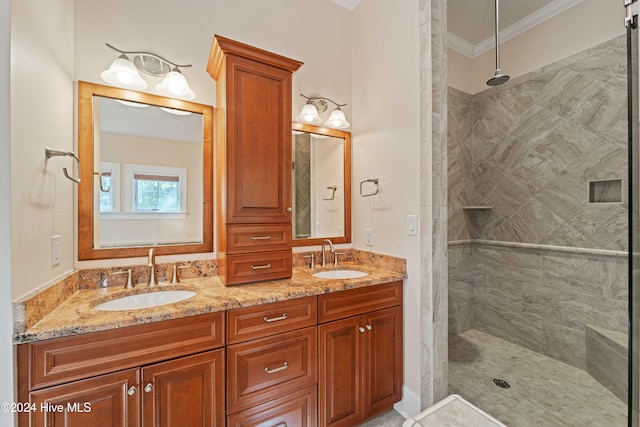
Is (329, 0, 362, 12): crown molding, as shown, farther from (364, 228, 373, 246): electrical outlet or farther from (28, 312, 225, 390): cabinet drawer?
(28, 312, 225, 390): cabinet drawer

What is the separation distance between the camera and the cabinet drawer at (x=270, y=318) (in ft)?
4.22

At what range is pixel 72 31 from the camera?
57.1 inches

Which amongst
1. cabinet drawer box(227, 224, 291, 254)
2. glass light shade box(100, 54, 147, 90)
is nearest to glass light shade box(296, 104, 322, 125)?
cabinet drawer box(227, 224, 291, 254)

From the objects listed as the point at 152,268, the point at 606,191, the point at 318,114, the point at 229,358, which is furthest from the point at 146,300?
the point at 606,191

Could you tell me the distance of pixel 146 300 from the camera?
146 centimetres

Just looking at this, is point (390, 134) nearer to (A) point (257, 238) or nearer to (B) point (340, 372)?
(A) point (257, 238)

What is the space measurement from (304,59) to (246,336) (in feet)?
7.00

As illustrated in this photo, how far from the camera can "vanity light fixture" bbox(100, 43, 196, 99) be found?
59.1 inches

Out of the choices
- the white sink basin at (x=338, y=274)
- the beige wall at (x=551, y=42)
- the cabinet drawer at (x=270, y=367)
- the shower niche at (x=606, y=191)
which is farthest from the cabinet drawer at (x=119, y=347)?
the beige wall at (x=551, y=42)

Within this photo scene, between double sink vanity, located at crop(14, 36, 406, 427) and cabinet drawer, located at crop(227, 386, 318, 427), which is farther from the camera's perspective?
cabinet drawer, located at crop(227, 386, 318, 427)

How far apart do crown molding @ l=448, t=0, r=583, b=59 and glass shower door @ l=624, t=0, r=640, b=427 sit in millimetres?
1997

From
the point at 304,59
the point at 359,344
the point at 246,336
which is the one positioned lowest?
the point at 359,344

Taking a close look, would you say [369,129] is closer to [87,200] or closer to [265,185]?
[265,185]

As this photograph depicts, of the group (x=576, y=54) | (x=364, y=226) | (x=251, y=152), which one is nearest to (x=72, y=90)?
(x=251, y=152)
